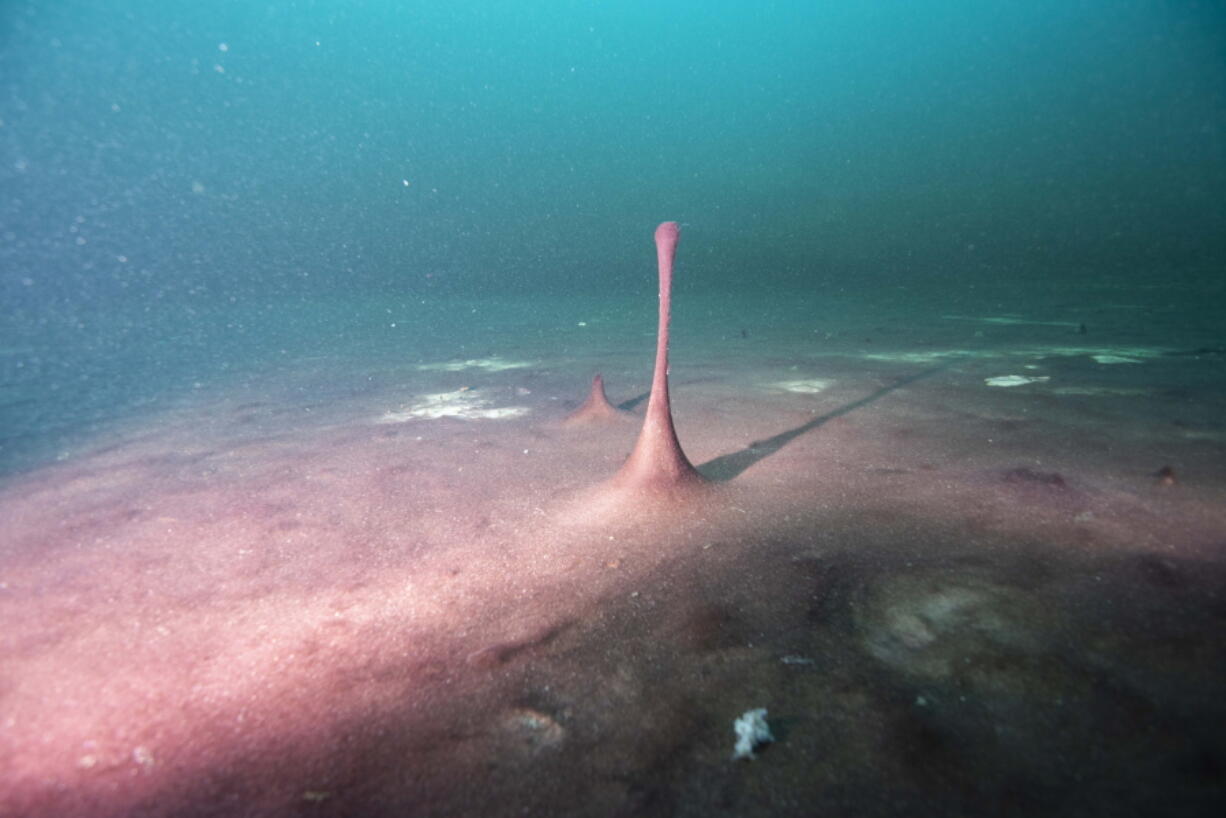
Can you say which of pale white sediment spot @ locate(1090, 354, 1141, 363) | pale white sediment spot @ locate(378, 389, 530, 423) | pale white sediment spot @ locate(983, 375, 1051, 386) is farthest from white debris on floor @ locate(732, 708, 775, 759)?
pale white sediment spot @ locate(1090, 354, 1141, 363)

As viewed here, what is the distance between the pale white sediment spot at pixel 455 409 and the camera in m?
11.3

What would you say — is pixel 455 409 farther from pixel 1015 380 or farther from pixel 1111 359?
pixel 1111 359

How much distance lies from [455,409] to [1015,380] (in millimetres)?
12310

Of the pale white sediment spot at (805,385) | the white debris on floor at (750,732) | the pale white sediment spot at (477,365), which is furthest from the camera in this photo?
the pale white sediment spot at (477,365)

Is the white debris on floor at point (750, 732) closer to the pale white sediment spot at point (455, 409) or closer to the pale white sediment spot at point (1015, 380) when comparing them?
the pale white sediment spot at point (455, 409)

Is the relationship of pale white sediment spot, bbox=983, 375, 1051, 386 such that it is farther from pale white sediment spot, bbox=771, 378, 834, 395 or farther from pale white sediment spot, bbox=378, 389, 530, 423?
pale white sediment spot, bbox=378, 389, 530, 423

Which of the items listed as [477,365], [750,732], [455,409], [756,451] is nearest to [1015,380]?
[756,451]

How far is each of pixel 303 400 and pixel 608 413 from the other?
368 inches

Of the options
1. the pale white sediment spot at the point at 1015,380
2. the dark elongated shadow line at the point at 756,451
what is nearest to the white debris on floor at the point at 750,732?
the dark elongated shadow line at the point at 756,451

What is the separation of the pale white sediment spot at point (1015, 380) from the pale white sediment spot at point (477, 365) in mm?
12732

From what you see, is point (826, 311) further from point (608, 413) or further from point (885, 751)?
point (885, 751)

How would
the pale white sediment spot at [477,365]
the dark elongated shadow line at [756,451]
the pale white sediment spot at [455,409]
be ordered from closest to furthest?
the dark elongated shadow line at [756,451] → the pale white sediment spot at [455,409] → the pale white sediment spot at [477,365]

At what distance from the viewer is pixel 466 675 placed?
3656mm

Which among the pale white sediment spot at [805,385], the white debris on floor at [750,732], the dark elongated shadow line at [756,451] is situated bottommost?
the pale white sediment spot at [805,385]
